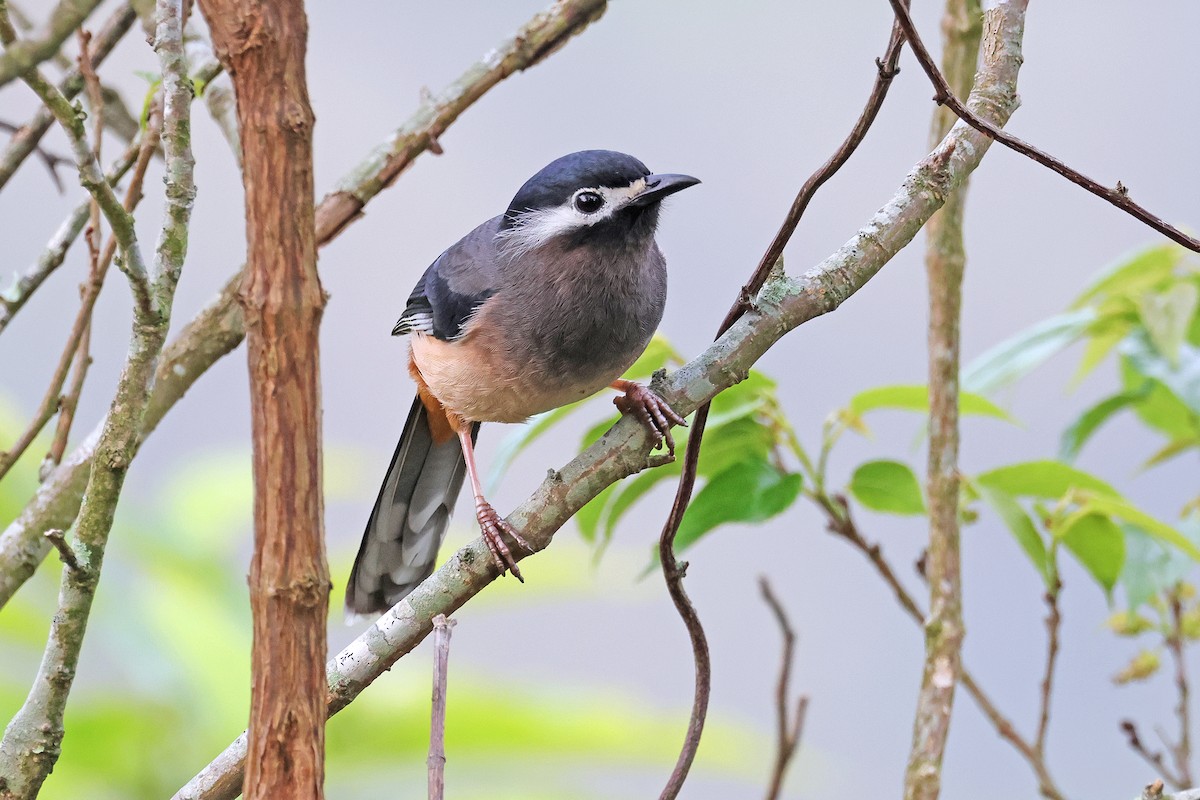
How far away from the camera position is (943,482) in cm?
158

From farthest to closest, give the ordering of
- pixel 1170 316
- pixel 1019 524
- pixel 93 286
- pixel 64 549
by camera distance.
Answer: pixel 1170 316 < pixel 1019 524 < pixel 93 286 < pixel 64 549

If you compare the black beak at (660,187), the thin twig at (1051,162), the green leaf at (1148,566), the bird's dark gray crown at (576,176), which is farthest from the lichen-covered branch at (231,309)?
the green leaf at (1148,566)

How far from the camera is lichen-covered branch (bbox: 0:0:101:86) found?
88cm

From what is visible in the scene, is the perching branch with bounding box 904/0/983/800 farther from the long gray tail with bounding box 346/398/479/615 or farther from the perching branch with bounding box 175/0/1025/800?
the long gray tail with bounding box 346/398/479/615

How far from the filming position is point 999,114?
124 centimetres

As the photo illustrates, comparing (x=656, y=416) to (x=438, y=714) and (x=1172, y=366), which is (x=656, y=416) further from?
(x=1172, y=366)

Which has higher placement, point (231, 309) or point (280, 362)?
point (231, 309)

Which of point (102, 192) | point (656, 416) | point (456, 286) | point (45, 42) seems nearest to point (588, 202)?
point (456, 286)

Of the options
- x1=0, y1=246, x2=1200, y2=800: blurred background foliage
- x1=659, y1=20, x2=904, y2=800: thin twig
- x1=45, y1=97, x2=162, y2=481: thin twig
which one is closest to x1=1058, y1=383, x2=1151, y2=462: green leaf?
x1=0, y1=246, x2=1200, y2=800: blurred background foliage

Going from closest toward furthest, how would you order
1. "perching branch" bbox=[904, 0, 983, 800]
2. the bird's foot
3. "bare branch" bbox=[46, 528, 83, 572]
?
"bare branch" bbox=[46, 528, 83, 572] < the bird's foot < "perching branch" bbox=[904, 0, 983, 800]

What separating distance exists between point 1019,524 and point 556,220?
835 mm

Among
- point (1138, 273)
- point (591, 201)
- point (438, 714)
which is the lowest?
point (438, 714)

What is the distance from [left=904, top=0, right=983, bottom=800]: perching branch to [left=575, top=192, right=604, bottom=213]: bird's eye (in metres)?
0.50

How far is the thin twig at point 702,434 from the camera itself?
1092mm
